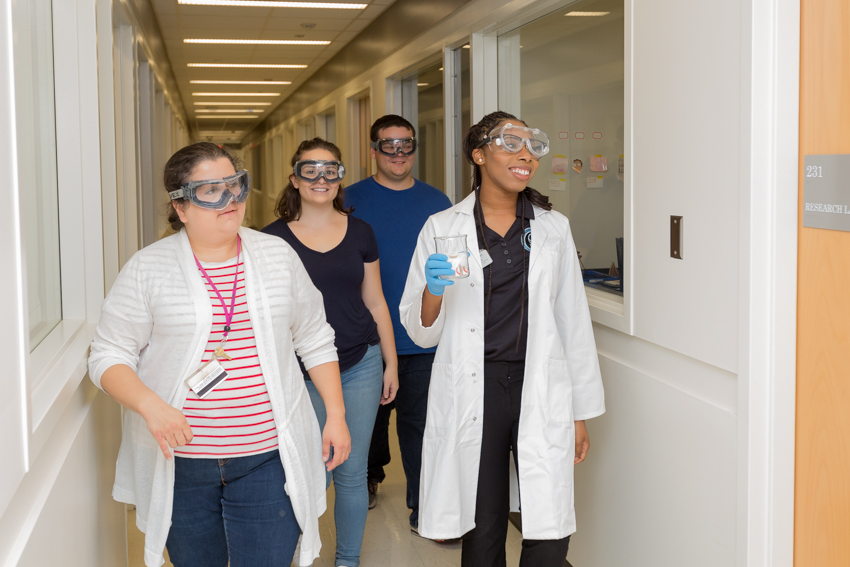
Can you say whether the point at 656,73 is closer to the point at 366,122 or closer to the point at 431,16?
the point at 431,16

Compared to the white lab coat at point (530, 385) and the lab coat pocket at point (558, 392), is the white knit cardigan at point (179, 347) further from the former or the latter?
the lab coat pocket at point (558, 392)

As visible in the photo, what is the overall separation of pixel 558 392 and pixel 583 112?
Answer: 1.51 meters

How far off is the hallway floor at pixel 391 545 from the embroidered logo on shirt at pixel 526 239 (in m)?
1.58

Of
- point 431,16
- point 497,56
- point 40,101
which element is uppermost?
point 431,16

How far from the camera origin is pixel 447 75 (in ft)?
15.6

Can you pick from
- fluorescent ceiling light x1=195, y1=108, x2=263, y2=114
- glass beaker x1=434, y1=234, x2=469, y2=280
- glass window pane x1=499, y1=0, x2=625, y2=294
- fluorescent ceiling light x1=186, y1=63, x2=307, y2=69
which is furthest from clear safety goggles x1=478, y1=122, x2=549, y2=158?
fluorescent ceiling light x1=195, y1=108, x2=263, y2=114

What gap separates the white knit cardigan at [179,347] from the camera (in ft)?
6.23

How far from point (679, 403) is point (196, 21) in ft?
21.6

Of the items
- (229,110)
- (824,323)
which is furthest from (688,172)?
(229,110)

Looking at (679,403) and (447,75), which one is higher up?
(447,75)

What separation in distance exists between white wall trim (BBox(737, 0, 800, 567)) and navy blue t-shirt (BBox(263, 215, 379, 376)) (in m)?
1.37

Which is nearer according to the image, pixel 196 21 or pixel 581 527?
pixel 581 527

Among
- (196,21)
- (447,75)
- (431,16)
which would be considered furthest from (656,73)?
(196,21)

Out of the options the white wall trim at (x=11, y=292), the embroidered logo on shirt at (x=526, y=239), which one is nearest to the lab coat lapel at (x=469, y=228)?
the embroidered logo on shirt at (x=526, y=239)
